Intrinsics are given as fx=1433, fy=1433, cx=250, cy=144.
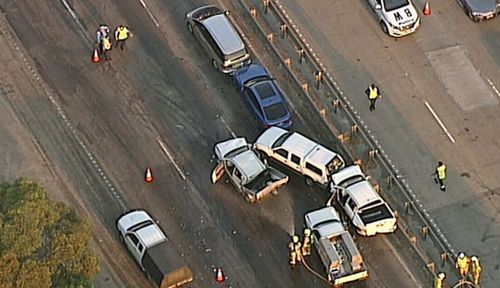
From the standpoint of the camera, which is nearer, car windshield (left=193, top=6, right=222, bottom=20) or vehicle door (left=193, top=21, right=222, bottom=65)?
vehicle door (left=193, top=21, right=222, bottom=65)

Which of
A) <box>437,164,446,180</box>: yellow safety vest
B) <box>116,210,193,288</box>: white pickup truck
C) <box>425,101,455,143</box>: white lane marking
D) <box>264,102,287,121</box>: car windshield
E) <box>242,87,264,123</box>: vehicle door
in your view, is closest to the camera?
<box>116,210,193,288</box>: white pickup truck

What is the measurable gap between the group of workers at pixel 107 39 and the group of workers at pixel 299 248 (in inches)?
476

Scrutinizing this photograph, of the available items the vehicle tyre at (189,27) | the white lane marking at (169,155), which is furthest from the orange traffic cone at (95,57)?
the white lane marking at (169,155)

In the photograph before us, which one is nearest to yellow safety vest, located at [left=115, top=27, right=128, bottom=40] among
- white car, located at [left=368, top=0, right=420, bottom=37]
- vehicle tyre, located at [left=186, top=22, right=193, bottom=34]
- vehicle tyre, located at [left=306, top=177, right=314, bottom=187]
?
vehicle tyre, located at [left=186, top=22, right=193, bottom=34]

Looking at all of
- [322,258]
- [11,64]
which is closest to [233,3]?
[11,64]

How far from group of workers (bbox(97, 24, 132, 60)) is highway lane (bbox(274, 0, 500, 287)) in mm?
7062

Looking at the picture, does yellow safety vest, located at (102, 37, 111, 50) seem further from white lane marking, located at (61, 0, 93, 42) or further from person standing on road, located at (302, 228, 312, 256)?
person standing on road, located at (302, 228, 312, 256)

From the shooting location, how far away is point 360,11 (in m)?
59.2

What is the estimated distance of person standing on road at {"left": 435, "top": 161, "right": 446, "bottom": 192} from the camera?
172 feet

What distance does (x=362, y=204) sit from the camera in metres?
50.7

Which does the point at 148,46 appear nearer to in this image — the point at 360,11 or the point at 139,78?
the point at 139,78

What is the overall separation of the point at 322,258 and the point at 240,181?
449 centimetres

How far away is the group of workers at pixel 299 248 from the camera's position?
4991cm

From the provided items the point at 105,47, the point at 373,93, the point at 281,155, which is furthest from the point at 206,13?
the point at 281,155
